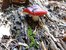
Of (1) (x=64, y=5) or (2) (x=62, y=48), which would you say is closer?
(2) (x=62, y=48)

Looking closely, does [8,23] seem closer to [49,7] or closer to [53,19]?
[53,19]

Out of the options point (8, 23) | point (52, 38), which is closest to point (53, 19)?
point (52, 38)

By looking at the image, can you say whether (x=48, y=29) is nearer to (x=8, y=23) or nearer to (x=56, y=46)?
(x=56, y=46)

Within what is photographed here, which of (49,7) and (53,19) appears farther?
(49,7)

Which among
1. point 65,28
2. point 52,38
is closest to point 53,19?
point 65,28

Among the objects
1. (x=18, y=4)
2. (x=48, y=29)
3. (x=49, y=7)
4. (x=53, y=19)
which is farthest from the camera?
(x=49, y=7)

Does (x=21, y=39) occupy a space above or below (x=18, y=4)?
below

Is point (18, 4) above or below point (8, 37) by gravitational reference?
above

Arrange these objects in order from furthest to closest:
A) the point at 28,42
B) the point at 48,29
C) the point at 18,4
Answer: the point at 18,4, the point at 48,29, the point at 28,42

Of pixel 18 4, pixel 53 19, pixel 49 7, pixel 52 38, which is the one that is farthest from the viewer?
pixel 49 7
